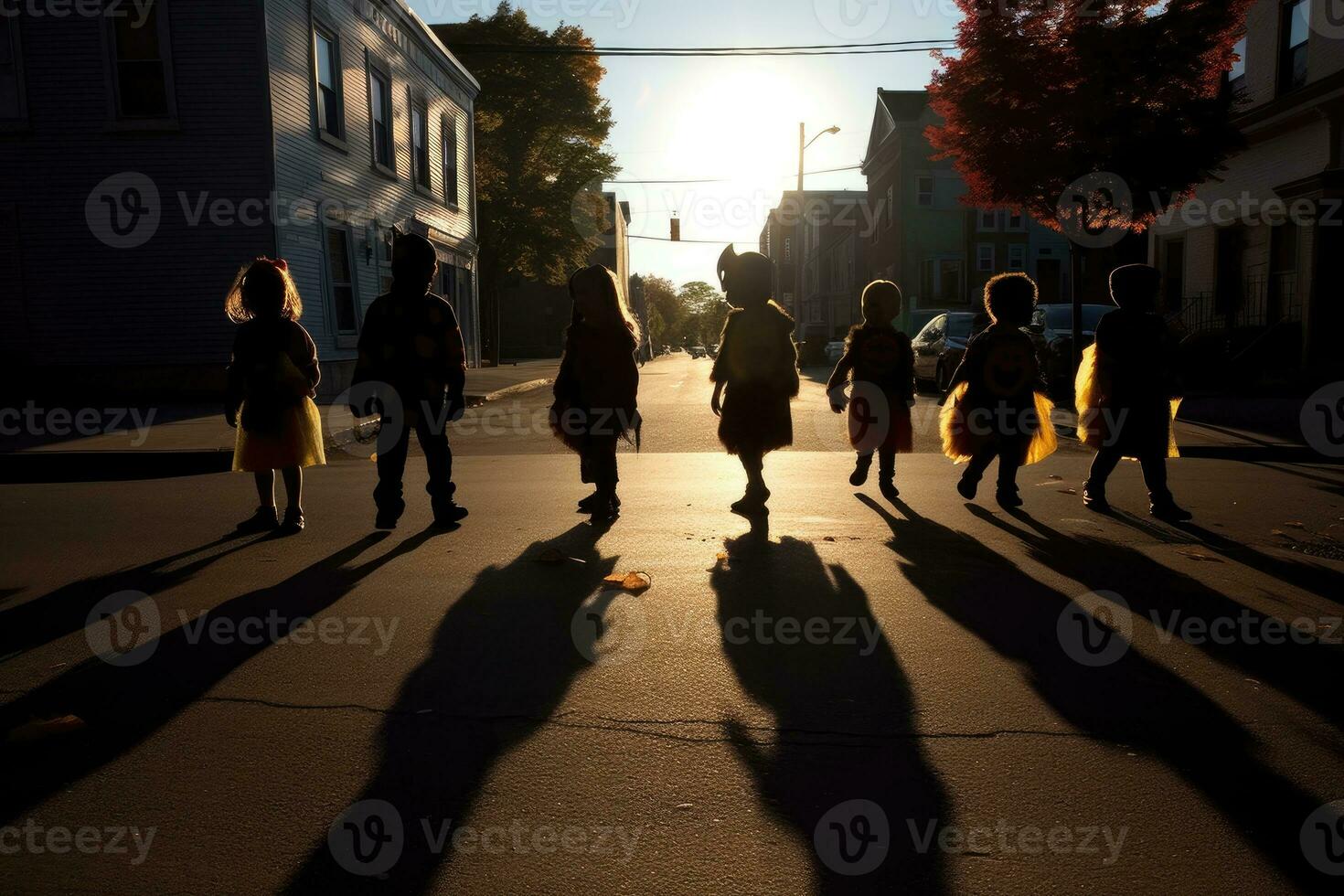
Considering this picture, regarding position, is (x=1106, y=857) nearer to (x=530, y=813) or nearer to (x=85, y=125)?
(x=530, y=813)

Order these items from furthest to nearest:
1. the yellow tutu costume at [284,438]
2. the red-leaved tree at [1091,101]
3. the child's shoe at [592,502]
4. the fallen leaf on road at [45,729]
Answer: the red-leaved tree at [1091,101]
the child's shoe at [592,502]
the yellow tutu costume at [284,438]
the fallen leaf on road at [45,729]

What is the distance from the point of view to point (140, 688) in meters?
3.58

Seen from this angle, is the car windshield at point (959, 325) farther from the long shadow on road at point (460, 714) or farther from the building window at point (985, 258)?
the building window at point (985, 258)

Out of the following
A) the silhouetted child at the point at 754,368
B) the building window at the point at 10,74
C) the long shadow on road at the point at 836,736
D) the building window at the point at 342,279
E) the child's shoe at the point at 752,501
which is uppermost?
the building window at the point at 10,74

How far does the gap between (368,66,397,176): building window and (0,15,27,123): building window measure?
646cm

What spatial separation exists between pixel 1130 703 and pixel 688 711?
1505mm

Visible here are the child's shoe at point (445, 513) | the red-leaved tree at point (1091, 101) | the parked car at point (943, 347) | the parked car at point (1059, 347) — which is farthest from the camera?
the parked car at point (943, 347)

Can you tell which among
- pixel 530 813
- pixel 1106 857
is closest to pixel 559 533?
pixel 530 813

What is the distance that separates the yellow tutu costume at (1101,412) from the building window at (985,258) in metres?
37.6

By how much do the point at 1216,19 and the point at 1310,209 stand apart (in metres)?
5.45

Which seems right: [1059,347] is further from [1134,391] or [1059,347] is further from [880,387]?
[1134,391]

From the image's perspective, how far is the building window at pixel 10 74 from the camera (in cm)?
1574

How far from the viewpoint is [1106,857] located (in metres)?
2.42

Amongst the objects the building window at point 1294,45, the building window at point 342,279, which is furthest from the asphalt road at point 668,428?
the building window at point 1294,45
